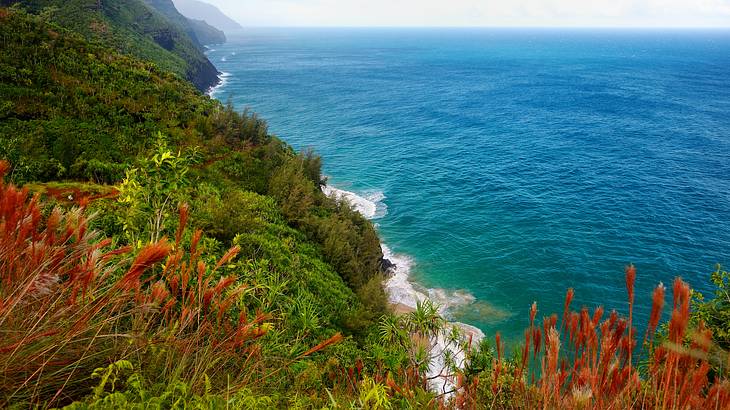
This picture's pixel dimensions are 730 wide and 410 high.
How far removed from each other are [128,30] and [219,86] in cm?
2054

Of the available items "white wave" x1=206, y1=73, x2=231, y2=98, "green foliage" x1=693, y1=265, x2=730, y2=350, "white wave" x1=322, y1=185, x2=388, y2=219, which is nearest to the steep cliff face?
"white wave" x1=206, y1=73, x2=231, y2=98

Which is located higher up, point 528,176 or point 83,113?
point 83,113

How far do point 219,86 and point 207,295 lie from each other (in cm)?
9511

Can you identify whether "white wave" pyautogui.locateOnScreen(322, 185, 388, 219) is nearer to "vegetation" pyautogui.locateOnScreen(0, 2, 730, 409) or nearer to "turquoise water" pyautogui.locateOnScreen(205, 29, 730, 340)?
"turquoise water" pyautogui.locateOnScreen(205, 29, 730, 340)

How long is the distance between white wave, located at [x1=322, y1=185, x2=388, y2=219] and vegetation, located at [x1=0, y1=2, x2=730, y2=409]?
8.47 m

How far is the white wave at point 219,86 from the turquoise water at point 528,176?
2.45m

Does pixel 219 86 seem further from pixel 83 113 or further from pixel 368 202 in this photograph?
pixel 83 113

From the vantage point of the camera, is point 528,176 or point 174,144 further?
point 528,176

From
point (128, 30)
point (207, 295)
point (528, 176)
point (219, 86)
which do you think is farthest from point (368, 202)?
point (219, 86)

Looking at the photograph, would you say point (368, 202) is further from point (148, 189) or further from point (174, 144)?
point (148, 189)

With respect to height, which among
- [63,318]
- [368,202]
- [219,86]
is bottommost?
[368,202]

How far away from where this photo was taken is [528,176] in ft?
140

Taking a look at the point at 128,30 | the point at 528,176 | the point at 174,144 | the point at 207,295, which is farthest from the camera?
the point at 128,30

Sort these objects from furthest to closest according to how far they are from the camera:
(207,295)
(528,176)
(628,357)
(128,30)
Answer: (128,30), (528,176), (207,295), (628,357)
